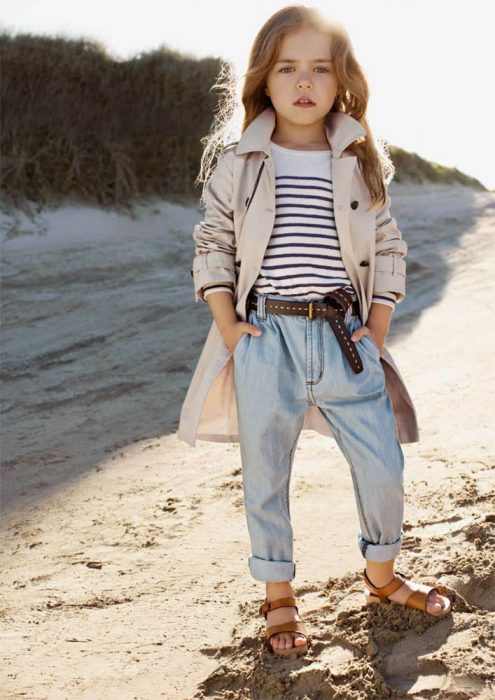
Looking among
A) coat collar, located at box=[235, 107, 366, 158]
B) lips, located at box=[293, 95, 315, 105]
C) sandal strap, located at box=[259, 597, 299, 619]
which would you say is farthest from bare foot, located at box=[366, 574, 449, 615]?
lips, located at box=[293, 95, 315, 105]

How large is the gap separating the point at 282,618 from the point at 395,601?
0.29 meters

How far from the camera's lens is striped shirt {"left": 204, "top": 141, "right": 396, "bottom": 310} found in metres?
2.27

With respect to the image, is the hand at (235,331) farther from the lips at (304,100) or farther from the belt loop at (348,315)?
the lips at (304,100)

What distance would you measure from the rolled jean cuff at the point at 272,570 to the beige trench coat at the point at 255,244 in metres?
0.33

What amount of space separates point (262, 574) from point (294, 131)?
3.60ft

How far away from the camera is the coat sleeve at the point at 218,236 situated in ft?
7.73

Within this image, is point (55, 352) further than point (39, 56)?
No

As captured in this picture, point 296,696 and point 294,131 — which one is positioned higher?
point 294,131

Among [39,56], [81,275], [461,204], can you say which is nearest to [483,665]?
[81,275]

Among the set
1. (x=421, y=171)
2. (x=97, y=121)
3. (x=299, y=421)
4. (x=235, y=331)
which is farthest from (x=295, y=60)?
(x=421, y=171)

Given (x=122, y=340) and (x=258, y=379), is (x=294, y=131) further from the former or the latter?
(x=122, y=340)

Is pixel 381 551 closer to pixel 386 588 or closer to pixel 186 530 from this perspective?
pixel 386 588

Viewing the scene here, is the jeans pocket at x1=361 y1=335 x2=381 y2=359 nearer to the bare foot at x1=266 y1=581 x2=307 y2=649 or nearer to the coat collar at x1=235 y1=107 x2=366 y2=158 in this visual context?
the coat collar at x1=235 y1=107 x2=366 y2=158

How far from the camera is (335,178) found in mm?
2293
